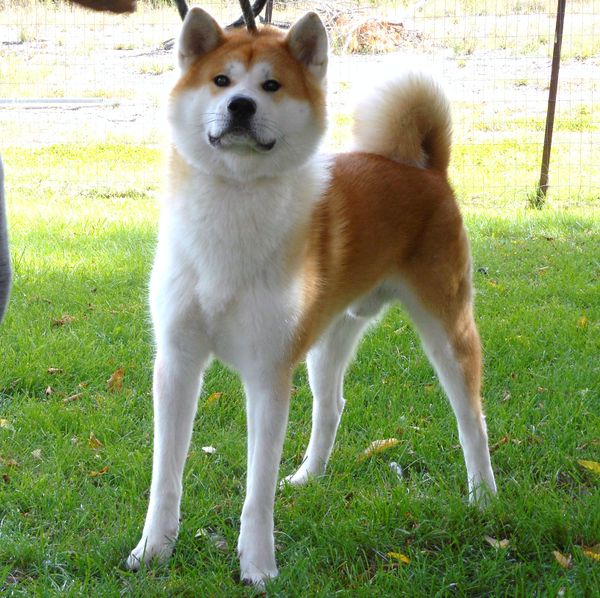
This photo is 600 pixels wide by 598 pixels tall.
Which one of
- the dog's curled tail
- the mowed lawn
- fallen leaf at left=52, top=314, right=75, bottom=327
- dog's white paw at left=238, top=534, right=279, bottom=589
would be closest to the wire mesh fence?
the mowed lawn

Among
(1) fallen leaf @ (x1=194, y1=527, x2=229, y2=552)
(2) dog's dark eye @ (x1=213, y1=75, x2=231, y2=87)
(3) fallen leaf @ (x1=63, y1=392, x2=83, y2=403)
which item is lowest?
(3) fallen leaf @ (x1=63, y1=392, x2=83, y2=403)

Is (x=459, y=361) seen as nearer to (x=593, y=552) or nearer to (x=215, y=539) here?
(x=593, y=552)

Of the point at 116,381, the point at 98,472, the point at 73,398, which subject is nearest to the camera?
the point at 98,472

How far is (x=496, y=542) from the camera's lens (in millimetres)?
2551

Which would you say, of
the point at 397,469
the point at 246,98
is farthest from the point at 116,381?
the point at 246,98

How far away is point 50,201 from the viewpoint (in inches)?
296

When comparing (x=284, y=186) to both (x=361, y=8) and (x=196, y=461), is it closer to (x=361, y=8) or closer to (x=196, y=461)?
(x=196, y=461)

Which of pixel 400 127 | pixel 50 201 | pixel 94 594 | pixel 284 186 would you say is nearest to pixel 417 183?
pixel 400 127

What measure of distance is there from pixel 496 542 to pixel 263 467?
0.73 metres

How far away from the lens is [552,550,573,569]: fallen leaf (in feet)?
Result: 7.95

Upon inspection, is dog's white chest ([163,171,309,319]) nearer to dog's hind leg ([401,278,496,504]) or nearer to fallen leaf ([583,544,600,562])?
dog's hind leg ([401,278,496,504])

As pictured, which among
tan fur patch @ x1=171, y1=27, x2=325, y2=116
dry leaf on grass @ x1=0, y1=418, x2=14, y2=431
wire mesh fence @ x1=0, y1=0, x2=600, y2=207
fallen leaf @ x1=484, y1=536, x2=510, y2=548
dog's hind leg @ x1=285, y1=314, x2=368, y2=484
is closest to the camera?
tan fur patch @ x1=171, y1=27, x2=325, y2=116

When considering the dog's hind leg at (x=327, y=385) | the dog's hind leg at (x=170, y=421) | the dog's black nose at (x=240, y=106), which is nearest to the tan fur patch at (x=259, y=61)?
the dog's black nose at (x=240, y=106)

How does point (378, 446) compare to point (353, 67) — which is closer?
point (378, 446)
